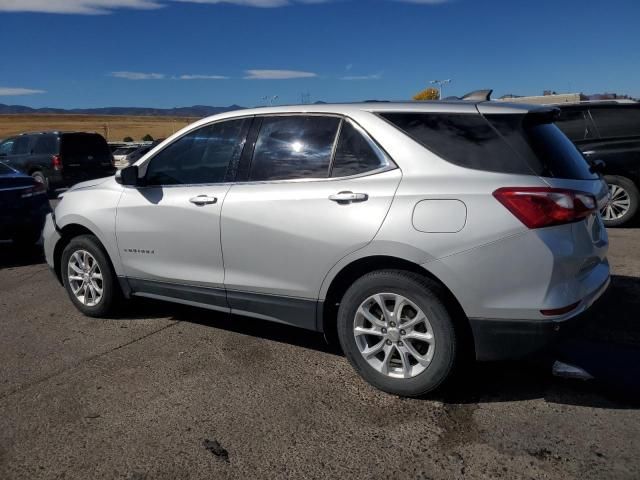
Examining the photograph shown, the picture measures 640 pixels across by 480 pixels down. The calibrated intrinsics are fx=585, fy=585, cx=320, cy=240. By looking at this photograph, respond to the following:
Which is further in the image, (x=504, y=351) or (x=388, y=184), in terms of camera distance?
(x=388, y=184)

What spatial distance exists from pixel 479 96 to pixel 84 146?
1504cm

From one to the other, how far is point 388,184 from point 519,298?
3.14 ft

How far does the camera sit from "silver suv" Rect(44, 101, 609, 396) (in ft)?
9.97

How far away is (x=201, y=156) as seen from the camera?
435 centimetres

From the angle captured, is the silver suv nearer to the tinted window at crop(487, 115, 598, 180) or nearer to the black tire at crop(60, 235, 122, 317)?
the tinted window at crop(487, 115, 598, 180)

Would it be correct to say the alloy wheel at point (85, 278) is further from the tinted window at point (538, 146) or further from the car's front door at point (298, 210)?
the tinted window at point (538, 146)

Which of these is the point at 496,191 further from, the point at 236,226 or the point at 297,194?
the point at 236,226

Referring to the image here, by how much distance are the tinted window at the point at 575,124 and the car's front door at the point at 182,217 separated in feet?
19.6

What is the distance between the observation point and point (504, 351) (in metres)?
3.12

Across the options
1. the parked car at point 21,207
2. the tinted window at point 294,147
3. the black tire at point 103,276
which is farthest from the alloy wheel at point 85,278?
the parked car at point 21,207

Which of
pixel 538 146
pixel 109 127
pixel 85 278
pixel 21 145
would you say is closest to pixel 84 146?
pixel 21 145

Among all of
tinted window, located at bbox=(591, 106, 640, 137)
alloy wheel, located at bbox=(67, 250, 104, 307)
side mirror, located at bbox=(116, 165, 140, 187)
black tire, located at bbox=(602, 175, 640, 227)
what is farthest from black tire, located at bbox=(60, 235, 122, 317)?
tinted window, located at bbox=(591, 106, 640, 137)

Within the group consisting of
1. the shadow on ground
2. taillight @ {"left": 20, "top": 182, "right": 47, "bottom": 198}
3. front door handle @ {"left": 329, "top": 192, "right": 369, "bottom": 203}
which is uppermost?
front door handle @ {"left": 329, "top": 192, "right": 369, "bottom": 203}

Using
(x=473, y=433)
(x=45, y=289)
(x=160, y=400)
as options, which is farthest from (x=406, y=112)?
(x=45, y=289)
